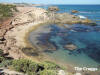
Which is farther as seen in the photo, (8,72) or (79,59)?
(79,59)

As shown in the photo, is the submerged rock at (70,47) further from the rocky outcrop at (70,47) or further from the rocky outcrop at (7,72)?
the rocky outcrop at (7,72)

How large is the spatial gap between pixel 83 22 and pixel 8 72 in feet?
118

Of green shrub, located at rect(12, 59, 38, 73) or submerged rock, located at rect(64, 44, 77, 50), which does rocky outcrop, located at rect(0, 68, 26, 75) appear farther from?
submerged rock, located at rect(64, 44, 77, 50)

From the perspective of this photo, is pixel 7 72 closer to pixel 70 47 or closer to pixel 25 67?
pixel 25 67

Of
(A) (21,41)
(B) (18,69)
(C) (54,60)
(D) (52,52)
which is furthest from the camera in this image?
(A) (21,41)

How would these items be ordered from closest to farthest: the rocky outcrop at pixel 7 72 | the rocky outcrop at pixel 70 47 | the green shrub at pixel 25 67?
the rocky outcrop at pixel 7 72 < the green shrub at pixel 25 67 < the rocky outcrop at pixel 70 47

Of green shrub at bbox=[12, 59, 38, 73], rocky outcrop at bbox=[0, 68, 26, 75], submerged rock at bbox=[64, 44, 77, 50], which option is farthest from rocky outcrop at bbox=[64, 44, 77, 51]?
rocky outcrop at bbox=[0, 68, 26, 75]

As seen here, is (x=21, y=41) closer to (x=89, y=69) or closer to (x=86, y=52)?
(x=86, y=52)

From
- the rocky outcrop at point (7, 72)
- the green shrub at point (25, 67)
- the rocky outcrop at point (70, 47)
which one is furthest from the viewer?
the rocky outcrop at point (70, 47)

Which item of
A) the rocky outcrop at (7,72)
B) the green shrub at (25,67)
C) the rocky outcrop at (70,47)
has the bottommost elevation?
the rocky outcrop at (70,47)

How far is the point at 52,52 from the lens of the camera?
62.3ft

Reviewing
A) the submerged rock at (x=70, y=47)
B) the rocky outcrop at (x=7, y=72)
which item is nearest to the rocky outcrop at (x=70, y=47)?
the submerged rock at (x=70, y=47)

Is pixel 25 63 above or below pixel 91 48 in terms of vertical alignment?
above

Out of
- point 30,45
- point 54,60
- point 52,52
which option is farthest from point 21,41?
point 54,60
